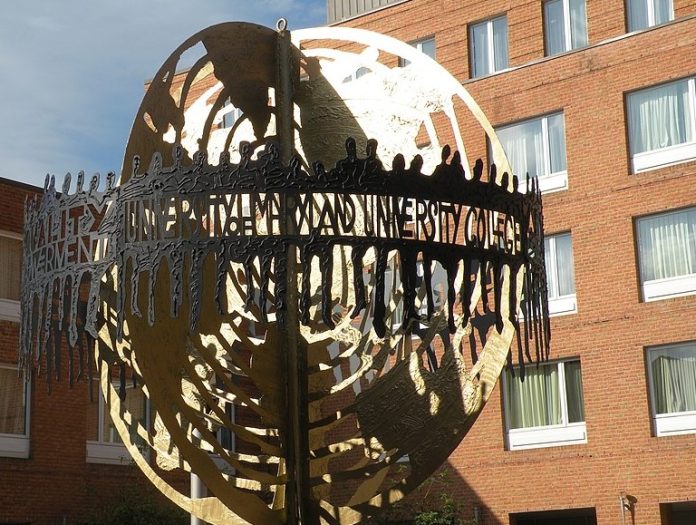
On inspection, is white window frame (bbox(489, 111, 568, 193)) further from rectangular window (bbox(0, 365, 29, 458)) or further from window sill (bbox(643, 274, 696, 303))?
rectangular window (bbox(0, 365, 29, 458))

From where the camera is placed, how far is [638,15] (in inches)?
951

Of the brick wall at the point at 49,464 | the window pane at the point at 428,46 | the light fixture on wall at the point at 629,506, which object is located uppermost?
the window pane at the point at 428,46

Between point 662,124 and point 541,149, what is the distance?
2.41 metres

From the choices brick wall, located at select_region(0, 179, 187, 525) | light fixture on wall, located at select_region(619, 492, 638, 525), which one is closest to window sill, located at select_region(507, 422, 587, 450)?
light fixture on wall, located at select_region(619, 492, 638, 525)

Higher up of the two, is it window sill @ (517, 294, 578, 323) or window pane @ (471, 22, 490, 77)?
window pane @ (471, 22, 490, 77)

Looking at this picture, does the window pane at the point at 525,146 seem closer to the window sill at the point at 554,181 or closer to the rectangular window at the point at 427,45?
the window sill at the point at 554,181

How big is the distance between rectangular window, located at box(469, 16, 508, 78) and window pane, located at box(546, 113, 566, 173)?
1.80 metres

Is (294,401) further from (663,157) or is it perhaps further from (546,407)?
(663,157)

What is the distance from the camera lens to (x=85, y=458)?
23.1 metres

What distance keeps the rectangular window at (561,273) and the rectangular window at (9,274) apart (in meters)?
9.30

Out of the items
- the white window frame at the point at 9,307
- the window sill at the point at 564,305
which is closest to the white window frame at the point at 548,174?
the window sill at the point at 564,305

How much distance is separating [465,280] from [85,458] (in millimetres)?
16411

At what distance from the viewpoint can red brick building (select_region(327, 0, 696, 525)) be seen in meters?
22.7

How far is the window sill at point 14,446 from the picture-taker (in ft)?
71.5
